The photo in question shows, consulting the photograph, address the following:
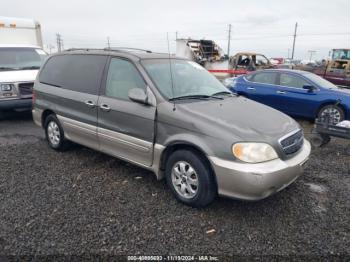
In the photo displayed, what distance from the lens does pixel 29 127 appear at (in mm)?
7340

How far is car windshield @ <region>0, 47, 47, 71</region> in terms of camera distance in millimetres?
8188

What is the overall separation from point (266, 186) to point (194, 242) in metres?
0.91

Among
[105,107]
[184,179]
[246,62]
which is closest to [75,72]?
[105,107]

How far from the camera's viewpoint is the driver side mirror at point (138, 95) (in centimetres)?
370

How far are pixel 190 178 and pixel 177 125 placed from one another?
0.62 m

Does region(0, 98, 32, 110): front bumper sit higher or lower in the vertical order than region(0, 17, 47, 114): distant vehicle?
lower

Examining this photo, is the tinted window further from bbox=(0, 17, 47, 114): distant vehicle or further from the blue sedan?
bbox=(0, 17, 47, 114): distant vehicle

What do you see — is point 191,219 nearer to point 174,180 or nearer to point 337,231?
point 174,180

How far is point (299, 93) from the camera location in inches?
308

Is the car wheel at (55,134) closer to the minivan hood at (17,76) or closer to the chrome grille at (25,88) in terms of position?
the chrome grille at (25,88)

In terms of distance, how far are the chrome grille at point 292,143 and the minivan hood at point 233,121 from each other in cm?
6

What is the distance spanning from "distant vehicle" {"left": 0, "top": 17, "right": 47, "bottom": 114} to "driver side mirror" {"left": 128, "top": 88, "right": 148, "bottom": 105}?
4893 millimetres

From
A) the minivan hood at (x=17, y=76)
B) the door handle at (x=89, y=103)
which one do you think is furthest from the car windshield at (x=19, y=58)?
the door handle at (x=89, y=103)

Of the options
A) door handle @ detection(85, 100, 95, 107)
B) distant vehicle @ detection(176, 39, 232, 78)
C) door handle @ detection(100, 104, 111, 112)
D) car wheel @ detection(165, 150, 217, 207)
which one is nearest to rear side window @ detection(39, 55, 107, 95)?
door handle @ detection(85, 100, 95, 107)
